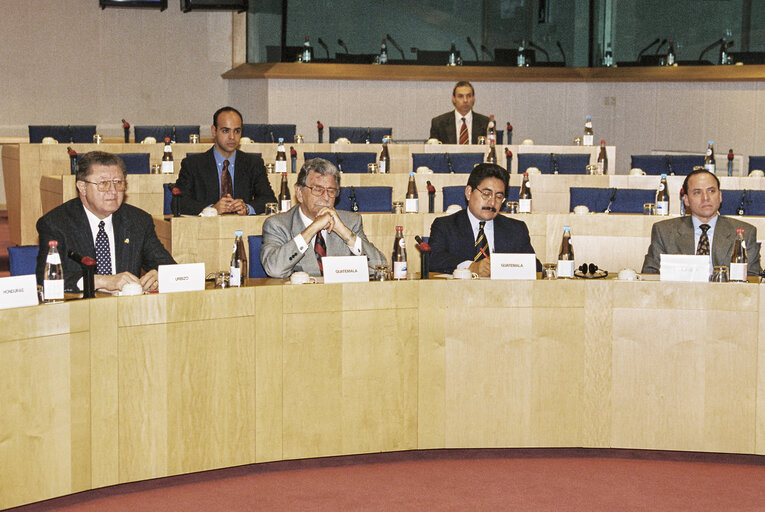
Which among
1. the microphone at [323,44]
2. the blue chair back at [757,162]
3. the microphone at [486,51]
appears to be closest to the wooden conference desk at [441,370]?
the blue chair back at [757,162]

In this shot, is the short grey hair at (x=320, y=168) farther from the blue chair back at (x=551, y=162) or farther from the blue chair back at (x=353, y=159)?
the blue chair back at (x=551, y=162)

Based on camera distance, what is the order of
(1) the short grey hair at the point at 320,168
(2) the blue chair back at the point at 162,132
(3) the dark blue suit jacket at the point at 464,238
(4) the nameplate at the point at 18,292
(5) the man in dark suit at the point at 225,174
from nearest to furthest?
(4) the nameplate at the point at 18,292 < (1) the short grey hair at the point at 320,168 < (3) the dark blue suit jacket at the point at 464,238 < (5) the man in dark suit at the point at 225,174 < (2) the blue chair back at the point at 162,132

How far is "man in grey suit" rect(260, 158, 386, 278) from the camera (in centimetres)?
428

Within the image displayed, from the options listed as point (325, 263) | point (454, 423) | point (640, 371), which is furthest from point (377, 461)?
point (640, 371)

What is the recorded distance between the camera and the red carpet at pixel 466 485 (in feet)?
11.6

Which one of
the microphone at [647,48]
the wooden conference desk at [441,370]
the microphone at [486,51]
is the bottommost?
the wooden conference desk at [441,370]

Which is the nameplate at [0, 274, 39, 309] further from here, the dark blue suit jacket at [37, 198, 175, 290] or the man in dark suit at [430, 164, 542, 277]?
the man in dark suit at [430, 164, 542, 277]

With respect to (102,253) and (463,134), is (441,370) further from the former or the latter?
(463,134)

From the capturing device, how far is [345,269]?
3895 millimetres

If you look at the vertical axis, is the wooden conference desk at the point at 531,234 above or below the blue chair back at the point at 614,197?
below

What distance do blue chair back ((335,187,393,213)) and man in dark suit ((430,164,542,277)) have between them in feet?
4.87

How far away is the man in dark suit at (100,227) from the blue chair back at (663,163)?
471cm


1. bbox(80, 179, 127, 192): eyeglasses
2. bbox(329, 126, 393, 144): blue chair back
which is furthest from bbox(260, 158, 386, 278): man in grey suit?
bbox(329, 126, 393, 144): blue chair back

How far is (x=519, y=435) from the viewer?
4051 mm
